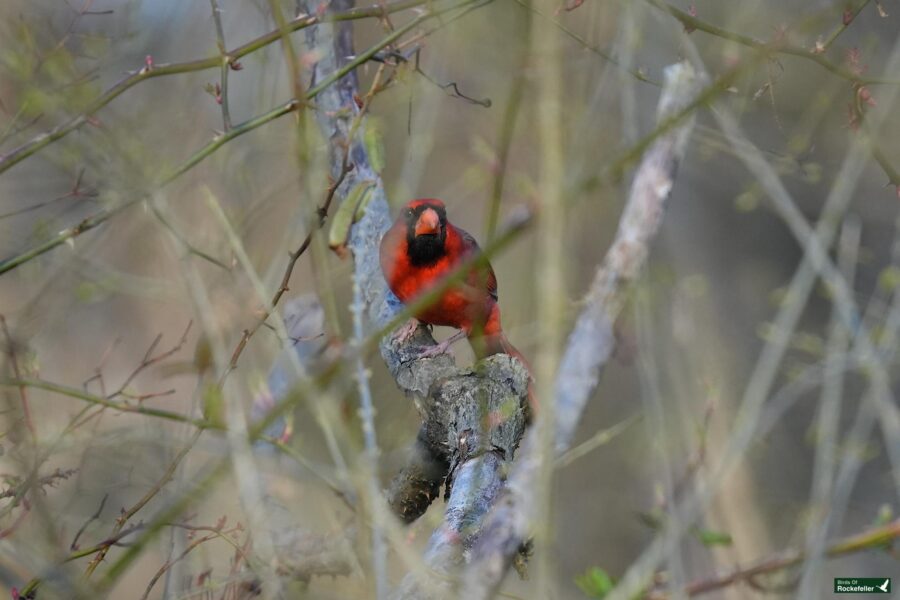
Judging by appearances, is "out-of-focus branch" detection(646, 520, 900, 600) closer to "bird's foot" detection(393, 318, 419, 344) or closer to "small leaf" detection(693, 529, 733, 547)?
"small leaf" detection(693, 529, 733, 547)

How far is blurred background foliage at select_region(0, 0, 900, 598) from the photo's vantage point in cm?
227

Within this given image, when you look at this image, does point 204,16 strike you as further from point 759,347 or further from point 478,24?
point 759,347

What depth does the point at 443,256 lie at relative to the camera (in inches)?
168

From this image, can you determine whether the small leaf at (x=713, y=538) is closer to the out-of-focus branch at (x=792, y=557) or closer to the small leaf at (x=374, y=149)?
the out-of-focus branch at (x=792, y=557)

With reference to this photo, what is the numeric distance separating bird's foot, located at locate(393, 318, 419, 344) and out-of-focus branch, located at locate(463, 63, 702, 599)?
1.72 m

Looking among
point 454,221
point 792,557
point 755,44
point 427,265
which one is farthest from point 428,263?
point 454,221

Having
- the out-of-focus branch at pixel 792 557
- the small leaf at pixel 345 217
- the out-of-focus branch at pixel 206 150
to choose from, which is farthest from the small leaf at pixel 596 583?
the out-of-focus branch at pixel 206 150

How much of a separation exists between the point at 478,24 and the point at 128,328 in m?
4.05

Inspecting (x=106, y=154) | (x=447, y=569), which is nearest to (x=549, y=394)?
(x=447, y=569)

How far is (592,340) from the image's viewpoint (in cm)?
212

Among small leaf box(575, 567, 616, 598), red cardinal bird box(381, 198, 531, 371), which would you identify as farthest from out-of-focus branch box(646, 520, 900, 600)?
red cardinal bird box(381, 198, 531, 371)

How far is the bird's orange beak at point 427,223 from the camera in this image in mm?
4055

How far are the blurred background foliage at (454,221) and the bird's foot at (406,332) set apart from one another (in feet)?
0.95

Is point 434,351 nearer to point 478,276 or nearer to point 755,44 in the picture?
point 478,276
